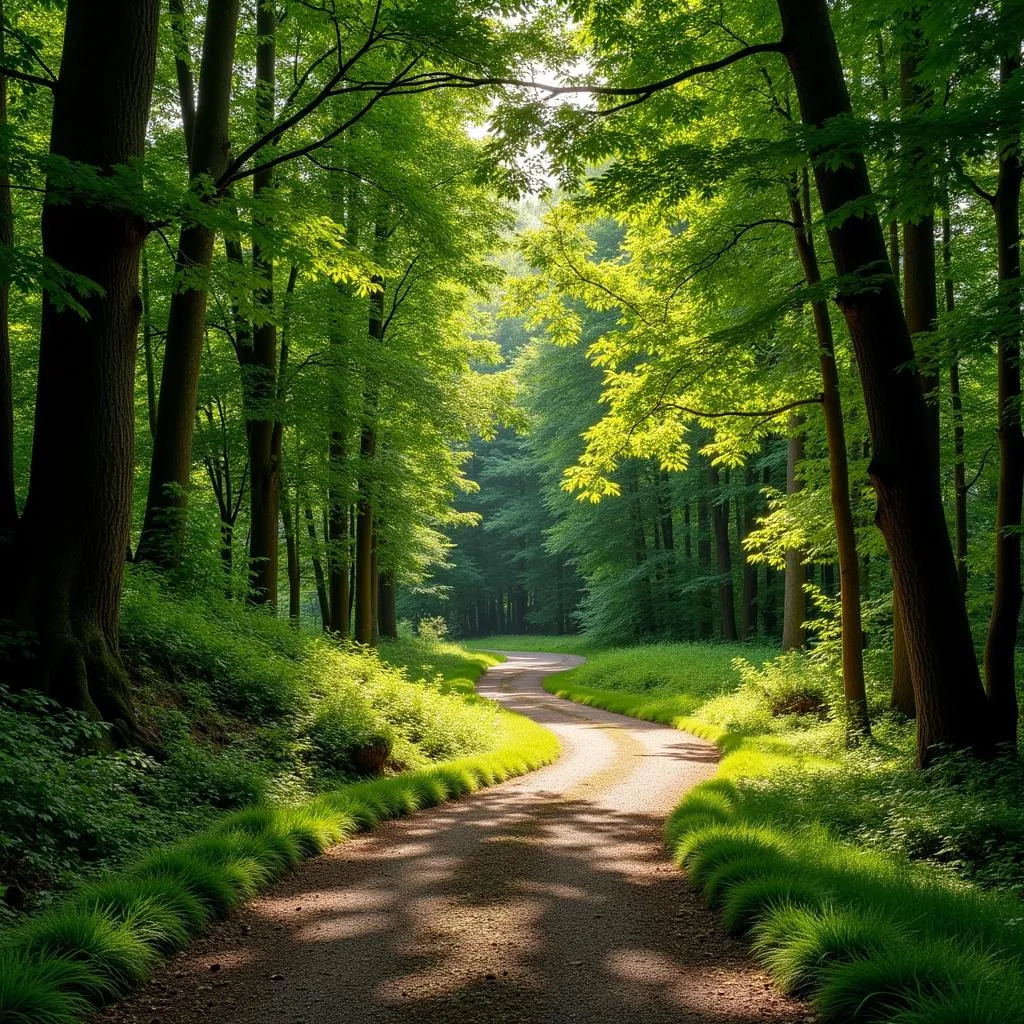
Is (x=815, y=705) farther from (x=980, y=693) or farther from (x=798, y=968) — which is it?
(x=798, y=968)

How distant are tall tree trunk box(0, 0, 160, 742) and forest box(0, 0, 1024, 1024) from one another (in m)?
0.03

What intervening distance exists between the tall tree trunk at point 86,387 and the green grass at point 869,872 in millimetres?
5278

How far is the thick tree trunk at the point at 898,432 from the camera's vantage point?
6.79 meters

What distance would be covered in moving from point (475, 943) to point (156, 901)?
1871 millimetres

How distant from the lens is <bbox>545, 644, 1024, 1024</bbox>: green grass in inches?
122

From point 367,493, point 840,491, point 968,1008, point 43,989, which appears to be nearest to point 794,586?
point 840,491

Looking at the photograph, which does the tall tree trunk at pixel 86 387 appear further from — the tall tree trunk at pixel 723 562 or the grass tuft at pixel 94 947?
the tall tree trunk at pixel 723 562

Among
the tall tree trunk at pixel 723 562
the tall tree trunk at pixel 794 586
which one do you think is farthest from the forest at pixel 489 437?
the tall tree trunk at pixel 723 562

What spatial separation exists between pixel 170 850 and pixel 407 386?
1072 cm

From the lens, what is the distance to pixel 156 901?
168 inches

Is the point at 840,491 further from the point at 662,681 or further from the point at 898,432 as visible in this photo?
the point at 662,681

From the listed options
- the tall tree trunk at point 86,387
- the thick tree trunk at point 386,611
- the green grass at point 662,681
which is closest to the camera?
the tall tree trunk at point 86,387

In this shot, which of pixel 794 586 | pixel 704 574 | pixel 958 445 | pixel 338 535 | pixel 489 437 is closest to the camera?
pixel 958 445

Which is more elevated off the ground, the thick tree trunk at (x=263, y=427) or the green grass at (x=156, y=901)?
the thick tree trunk at (x=263, y=427)
